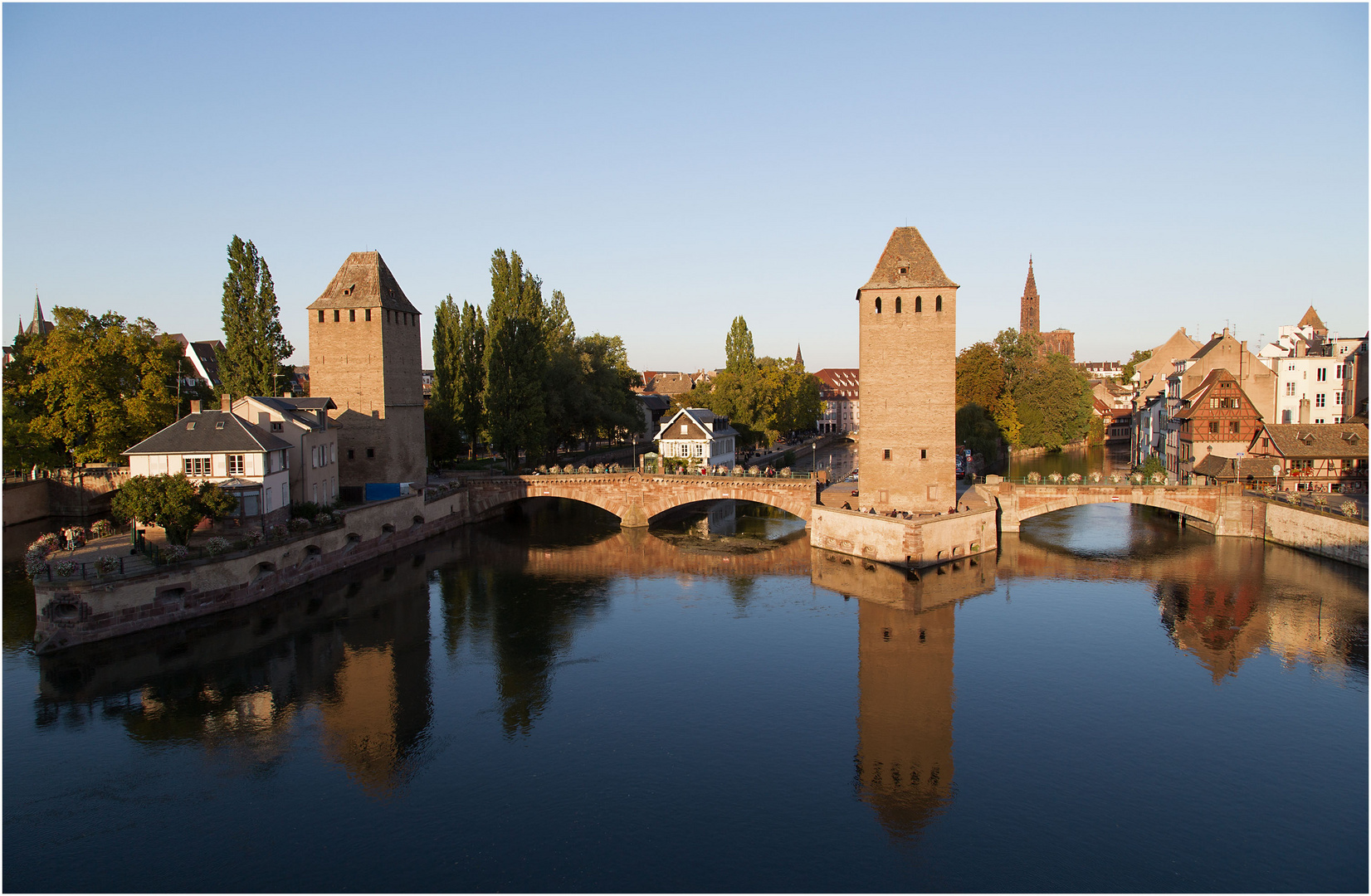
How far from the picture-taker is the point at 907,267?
1633 inches

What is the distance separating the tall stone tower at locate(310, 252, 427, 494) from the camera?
48.9m

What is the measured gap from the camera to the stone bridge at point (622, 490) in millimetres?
49938

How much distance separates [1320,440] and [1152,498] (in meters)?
11.6

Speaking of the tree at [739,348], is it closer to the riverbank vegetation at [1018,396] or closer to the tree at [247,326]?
the riverbank vegetation at [1018,396]

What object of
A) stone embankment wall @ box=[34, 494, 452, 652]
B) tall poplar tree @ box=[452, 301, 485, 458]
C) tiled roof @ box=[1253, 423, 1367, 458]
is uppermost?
tall poplar tree @ box=[452, 301, 485, 458]

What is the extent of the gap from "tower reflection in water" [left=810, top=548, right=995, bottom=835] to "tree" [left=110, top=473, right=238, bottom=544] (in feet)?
85.2

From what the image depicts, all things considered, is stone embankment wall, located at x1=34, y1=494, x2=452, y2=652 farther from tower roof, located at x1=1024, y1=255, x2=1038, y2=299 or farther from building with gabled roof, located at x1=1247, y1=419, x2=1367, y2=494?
tower roof, located at x1=1024, y1=255, x2=1038, y2=299

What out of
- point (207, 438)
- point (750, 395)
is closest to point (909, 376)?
point (207, 438)

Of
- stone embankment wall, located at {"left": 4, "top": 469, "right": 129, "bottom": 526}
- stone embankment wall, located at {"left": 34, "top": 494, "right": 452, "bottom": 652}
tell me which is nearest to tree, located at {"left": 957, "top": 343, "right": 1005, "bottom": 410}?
stone embankment wall, located at {"left": 34, "top": 494, "right": 452, "bottom": 652}

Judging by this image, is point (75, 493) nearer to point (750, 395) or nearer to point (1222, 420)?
point (750, 395)

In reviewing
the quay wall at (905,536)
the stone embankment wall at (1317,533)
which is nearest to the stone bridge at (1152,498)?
the stone embankment wall at (1317,533)

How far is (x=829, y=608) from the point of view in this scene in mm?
34719

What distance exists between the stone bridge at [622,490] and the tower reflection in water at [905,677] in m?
8.48

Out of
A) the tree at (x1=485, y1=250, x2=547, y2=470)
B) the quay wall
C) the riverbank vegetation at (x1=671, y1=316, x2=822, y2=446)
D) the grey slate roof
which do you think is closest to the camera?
the grey slate roof
